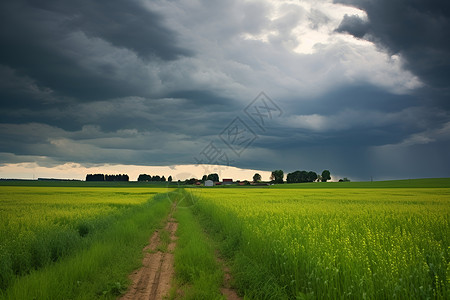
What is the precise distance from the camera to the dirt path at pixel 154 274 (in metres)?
6.84

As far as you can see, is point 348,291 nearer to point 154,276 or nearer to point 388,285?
point 388,285

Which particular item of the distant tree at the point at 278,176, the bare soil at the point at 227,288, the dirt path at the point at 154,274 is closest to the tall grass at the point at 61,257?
the dirt path at the point at 154,274

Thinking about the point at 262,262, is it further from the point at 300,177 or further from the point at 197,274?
the point at 300,177

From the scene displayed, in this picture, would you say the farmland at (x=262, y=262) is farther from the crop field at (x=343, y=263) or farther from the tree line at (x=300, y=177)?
the tree line at (x=300, y=177)

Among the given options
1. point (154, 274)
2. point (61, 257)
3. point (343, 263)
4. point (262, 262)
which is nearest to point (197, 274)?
point (154, 274)

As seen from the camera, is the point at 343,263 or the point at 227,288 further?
the point at 227,288

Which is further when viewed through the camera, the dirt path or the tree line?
the tree line

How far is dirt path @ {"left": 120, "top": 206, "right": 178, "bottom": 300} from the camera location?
684 cm

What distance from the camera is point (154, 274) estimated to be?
8219 mm

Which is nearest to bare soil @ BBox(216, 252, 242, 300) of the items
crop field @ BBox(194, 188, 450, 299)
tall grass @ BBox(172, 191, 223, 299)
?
tall grass @ BBox(172, 191, 223, 299)

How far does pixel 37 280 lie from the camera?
657 cm


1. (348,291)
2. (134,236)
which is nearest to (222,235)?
(134,236)

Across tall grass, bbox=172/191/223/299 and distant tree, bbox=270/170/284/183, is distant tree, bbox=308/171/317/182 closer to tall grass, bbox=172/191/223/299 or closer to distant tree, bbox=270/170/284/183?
distant tree, bbox=270/170/284/183

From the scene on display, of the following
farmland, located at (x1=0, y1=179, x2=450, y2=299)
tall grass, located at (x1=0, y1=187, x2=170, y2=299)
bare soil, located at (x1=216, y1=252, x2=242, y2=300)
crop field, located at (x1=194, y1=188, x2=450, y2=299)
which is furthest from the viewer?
bare soil, located at (x1=216, y1=252, x2=242, y2=300)
